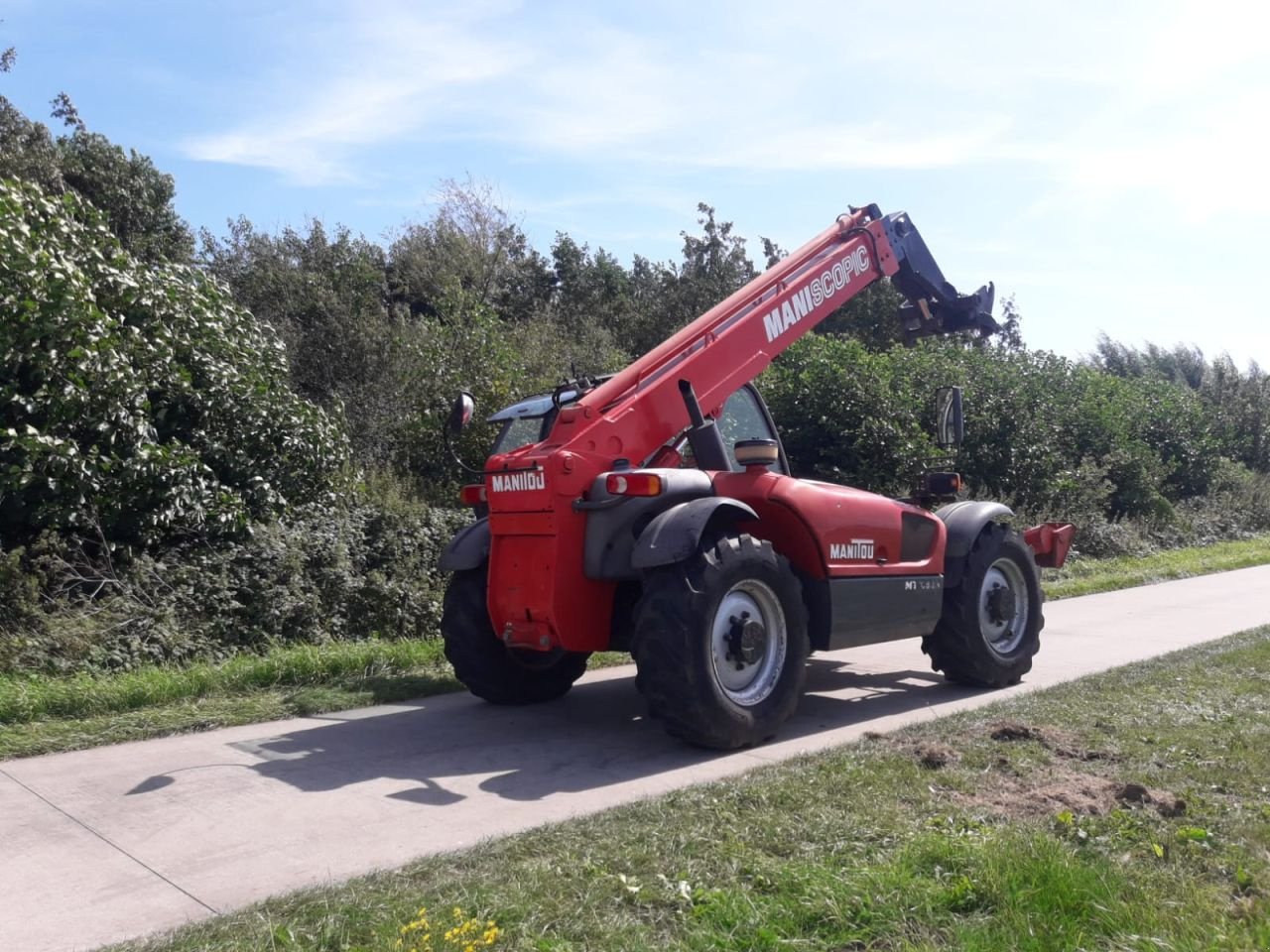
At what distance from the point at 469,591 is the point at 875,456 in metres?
10.0

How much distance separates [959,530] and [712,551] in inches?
110

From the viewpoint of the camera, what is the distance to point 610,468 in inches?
A: 281

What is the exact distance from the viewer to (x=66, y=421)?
8.98 metres

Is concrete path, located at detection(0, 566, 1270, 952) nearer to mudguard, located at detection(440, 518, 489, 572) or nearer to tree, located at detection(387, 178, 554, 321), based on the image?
mudguard, located at detection(440, 518, 489, 572)

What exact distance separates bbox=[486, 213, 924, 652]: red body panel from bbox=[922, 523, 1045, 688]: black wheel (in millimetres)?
435

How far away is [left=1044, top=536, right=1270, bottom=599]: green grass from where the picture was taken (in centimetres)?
1562

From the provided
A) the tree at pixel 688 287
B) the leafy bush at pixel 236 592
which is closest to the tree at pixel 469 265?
the tree at pixel 688 287

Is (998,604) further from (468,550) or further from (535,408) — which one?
(468,550)

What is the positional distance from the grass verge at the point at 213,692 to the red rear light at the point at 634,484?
2.73 m

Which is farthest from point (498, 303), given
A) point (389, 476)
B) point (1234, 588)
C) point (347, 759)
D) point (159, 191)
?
point (347, 759)

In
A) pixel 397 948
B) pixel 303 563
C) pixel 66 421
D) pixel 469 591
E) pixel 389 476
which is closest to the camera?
pixel 397 948

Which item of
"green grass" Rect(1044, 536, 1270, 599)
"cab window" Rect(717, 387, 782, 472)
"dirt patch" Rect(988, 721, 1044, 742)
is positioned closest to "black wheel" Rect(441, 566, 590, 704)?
"cab window" Rect(717, 387, 782, 472)

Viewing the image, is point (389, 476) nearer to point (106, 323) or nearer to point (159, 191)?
point (106, 323)

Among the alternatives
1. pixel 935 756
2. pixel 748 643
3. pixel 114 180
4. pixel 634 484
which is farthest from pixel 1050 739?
pixel 114 180
